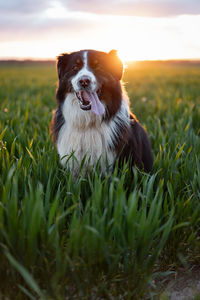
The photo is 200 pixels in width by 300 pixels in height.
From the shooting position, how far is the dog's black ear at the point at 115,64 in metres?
2.77

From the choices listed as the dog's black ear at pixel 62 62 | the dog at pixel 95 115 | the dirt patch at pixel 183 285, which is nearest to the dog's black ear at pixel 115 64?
the dog at pixel 95 115

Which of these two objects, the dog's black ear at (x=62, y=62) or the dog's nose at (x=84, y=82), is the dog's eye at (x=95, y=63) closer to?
the dog's nose at (x=84, y=82)

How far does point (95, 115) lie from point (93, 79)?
336mm

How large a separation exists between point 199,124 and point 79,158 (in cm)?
256

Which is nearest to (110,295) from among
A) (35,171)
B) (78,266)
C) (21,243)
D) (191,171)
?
(78,266)

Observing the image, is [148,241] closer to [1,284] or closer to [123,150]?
[1,284]

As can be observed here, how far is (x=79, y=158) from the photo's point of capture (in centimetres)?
270

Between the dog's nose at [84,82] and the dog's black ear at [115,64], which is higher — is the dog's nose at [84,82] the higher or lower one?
the lower one

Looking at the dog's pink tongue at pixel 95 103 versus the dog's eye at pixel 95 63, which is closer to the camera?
the dog's pink tongue at pixel 95 103

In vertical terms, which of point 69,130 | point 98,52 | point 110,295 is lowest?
point 110,295

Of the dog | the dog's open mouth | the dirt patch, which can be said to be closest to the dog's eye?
the dog

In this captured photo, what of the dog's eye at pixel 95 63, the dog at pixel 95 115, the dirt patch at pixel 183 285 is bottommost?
the dirt patch at pixel 183 285

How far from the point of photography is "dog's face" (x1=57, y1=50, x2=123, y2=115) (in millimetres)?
2555

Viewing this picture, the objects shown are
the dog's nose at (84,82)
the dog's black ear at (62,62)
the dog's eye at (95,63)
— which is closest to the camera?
the dog's nose at (84,82)
